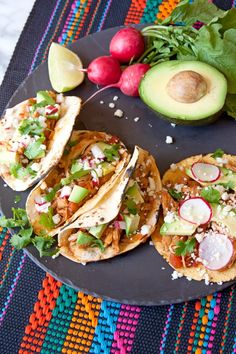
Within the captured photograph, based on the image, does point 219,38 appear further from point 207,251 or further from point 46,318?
point 46,318

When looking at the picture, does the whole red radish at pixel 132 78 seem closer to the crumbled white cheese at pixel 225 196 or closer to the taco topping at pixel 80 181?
the taco topping at pixel 80 181

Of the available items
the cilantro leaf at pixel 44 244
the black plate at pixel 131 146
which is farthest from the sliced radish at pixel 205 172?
the cilantro leaf at pixel 44 244

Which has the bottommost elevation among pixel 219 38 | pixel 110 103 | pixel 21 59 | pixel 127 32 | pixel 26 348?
pixel 26 348

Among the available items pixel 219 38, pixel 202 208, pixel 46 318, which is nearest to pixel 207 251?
pixel 202 208

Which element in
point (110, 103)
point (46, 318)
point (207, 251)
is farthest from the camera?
point (110, 103)

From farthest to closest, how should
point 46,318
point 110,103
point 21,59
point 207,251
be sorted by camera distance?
1. point 21,59
2. point 110,103
3. point 46,318
4. point 207,251

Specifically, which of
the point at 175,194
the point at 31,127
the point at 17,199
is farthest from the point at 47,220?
the point at 175,194

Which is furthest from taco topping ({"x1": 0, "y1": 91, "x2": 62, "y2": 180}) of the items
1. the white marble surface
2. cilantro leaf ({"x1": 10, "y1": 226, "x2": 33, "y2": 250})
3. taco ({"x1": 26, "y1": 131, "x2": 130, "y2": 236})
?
the white marble surface

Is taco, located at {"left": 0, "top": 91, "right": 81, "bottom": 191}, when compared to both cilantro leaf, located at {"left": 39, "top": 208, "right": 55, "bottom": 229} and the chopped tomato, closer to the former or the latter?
cilantro leaf, located at {"left": 39, "top": 208, "right": 55, "bottom": 229}
